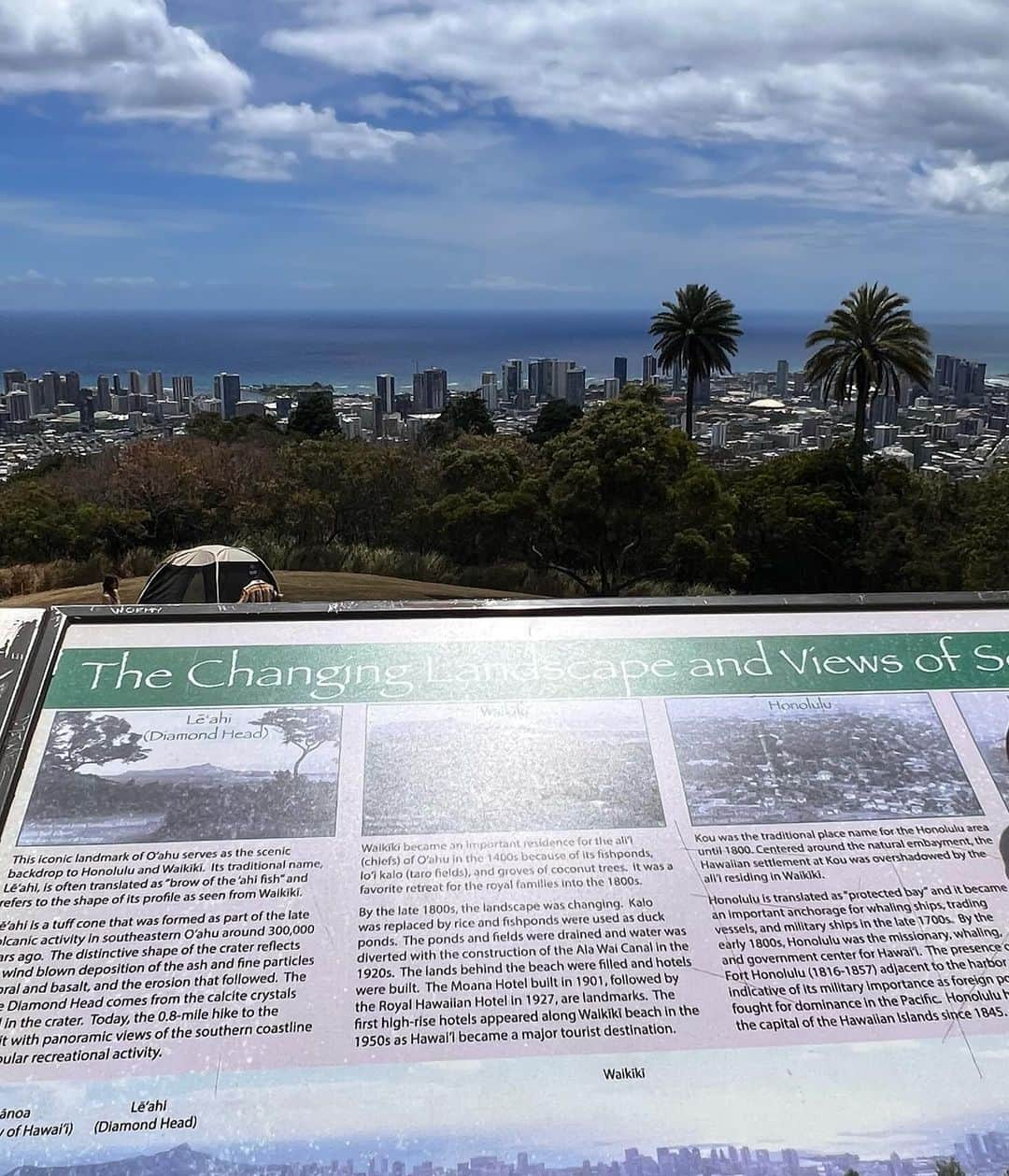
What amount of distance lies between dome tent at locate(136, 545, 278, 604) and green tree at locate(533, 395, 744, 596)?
28.5 feet

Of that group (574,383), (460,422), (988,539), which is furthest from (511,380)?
(988,539)

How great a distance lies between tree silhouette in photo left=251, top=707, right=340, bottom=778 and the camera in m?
2.94

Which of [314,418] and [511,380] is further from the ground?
[314,418]

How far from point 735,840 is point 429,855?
0.89 m

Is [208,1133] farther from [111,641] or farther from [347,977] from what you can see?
[111,641]

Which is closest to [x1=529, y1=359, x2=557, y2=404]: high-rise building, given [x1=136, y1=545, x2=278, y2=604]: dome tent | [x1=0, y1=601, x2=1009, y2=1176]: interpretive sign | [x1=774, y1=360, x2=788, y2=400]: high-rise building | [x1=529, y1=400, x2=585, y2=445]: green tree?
[x1=774, y1=360, x2=788, y2=400]: high-rise building

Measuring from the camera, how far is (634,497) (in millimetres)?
16969

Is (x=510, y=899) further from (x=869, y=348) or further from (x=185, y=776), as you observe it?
(x=869, y=348)

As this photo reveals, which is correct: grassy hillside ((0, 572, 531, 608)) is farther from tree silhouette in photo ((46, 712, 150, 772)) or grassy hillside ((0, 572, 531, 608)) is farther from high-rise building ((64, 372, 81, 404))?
high-rise building ((64, 372, 81, 404))

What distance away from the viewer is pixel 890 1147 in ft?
7.15

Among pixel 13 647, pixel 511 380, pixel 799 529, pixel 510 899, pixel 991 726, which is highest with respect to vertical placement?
pixel 13 647

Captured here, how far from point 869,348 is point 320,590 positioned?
22.6m

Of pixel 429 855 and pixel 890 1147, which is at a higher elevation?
pixel 429 855

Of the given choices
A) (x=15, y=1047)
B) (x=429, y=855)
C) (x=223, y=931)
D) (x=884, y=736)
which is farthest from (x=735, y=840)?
(x=15, y=1047)
